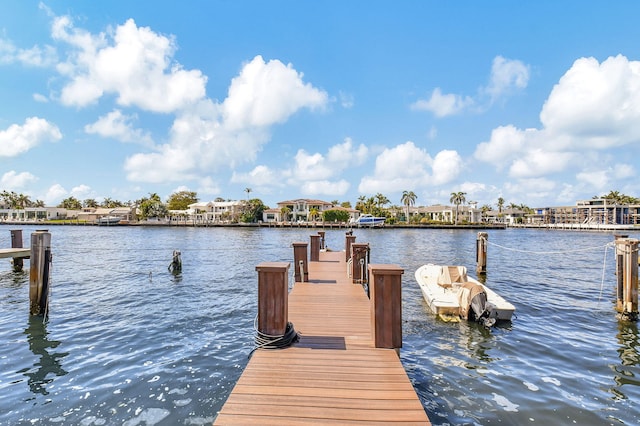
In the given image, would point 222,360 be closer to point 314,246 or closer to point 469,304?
point 469,304

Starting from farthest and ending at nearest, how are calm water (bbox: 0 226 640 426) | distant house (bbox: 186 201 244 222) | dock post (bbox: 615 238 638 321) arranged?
distant house (bbox: 186 201 244 222)
dock post (bbox: 615 238 638 321)
calm water (bbox: 0 226 640 426)

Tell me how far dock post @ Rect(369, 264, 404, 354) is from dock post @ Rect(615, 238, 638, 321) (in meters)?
9.83

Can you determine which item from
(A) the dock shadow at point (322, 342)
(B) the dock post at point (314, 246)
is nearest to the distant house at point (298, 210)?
(B) the dock post at point (314, 246)

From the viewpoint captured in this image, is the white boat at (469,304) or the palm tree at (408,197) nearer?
the white boat at (469,304)

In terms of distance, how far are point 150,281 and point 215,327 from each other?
32.5ft

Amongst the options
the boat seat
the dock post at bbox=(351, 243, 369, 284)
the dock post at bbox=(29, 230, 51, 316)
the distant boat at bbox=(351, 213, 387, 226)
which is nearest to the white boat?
the boat seat

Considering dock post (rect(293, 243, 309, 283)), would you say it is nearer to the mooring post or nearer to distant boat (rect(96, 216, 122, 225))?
the mooring post

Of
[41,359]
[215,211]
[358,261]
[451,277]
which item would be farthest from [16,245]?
[215,211]

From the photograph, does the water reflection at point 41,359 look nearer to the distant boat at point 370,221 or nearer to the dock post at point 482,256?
the dock post at point 482,256

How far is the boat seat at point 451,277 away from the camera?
13.4 metres

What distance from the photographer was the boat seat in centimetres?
1341

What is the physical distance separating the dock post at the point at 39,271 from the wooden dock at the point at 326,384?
9094 mm

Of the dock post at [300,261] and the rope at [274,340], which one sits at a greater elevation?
the dock post at [300,261]

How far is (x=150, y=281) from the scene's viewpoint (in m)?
18.4
